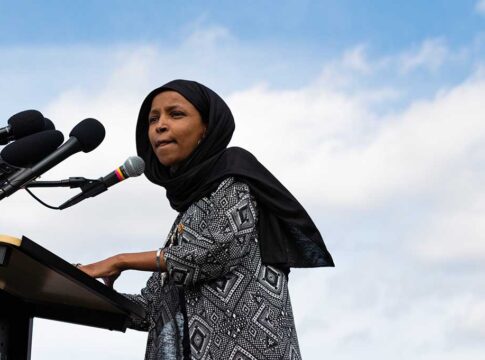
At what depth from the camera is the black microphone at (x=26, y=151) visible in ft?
9.54

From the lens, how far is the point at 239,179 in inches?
127

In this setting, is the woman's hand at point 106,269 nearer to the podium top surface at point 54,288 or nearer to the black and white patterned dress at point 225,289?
the podium top surface at point 54,288

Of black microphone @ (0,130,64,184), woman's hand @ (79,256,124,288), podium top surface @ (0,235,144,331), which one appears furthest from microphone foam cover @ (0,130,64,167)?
woman's hand @ (79,256,124,288)

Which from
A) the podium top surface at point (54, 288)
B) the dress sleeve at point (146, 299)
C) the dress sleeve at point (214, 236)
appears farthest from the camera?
the dress sleeve at point (146, 299)

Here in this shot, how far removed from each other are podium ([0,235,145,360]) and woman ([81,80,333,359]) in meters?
0.11

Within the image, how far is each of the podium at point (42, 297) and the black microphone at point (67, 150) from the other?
0.25 meters

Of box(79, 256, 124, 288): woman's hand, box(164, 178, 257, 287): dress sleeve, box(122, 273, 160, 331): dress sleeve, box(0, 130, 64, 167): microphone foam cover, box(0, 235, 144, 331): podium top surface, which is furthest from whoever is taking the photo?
box(122, 273, 160, 331): dress sleeve

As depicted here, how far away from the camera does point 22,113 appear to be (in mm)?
3119

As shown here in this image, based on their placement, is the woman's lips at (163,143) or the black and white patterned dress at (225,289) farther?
the woman's lips at (163,143)

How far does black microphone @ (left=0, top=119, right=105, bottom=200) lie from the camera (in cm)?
293

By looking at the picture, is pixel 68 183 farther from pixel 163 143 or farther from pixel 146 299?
pixel 146 299

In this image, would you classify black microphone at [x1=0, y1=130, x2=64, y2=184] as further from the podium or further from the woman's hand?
the woman's hand

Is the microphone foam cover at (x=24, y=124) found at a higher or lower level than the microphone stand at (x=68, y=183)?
higher

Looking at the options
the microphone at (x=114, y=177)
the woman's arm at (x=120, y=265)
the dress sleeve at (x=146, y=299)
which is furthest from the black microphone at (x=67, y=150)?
the dress sleeve at (x=146, y=299)
